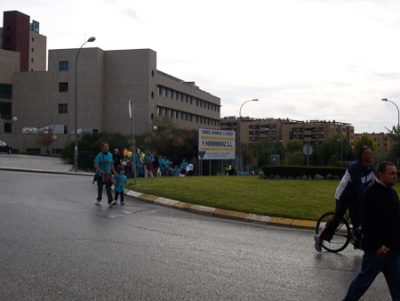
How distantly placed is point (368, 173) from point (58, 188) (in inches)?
500

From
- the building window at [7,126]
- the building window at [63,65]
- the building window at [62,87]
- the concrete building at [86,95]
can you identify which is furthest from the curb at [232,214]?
the building window at [7,126]

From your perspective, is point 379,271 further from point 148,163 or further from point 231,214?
point 148,163

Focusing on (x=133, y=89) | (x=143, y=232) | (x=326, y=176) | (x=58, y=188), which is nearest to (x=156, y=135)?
(x=133, y=89)

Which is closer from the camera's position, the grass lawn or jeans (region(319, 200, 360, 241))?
jeans (region(319, 200, 360, 241))

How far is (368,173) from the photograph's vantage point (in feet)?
26.7

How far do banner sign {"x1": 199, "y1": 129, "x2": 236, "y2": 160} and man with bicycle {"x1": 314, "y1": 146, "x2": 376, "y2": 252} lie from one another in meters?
21.2

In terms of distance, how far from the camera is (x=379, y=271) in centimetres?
489

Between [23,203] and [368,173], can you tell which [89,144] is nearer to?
[23,203]

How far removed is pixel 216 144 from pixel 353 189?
23583 mm

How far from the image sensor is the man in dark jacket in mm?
4836

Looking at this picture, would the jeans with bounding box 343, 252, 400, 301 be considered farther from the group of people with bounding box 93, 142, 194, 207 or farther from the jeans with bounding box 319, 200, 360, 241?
the group of people with bounding box 93, 142, 194, 207

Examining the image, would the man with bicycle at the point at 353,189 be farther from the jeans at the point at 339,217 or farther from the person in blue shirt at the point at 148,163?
the person in blue shirt at the point at 148,163

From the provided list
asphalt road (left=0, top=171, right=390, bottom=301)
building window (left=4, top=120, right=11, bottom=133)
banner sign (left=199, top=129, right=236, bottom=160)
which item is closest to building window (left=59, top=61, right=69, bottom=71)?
building window (left=4, top=120, right=11, bottom=133)

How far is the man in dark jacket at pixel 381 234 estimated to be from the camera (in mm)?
4836
